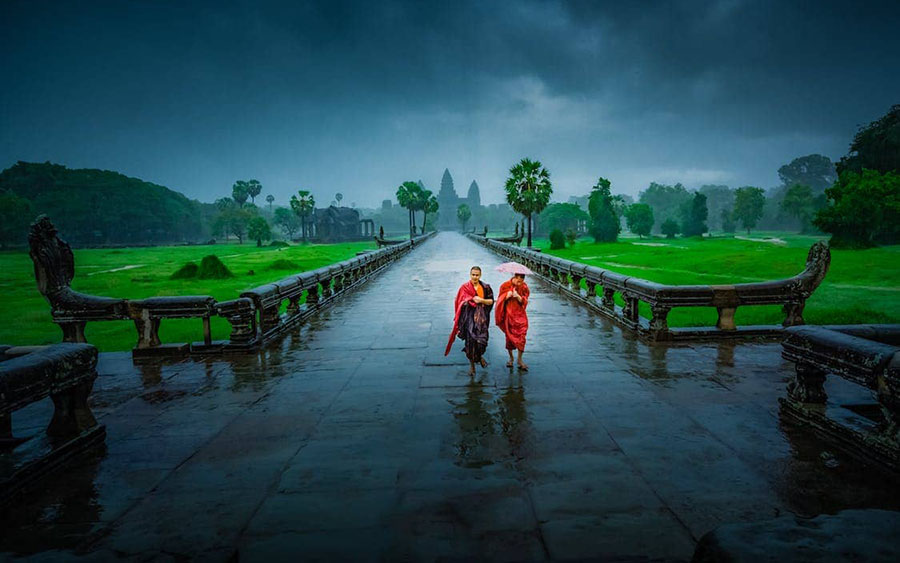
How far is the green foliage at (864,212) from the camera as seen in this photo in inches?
1489

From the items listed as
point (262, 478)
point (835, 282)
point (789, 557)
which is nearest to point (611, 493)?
point (789, 557)

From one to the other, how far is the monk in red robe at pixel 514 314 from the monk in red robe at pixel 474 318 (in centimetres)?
22

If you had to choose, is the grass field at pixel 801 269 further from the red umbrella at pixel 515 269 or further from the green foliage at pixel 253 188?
the green foliage at pixel 253 188

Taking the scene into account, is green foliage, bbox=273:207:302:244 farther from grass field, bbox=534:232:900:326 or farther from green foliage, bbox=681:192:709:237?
grass field, bbox=534:232:900:326

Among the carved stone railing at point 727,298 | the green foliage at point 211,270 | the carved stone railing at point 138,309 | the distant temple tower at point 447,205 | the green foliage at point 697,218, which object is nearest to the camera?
the carved stone railing at point 138,309

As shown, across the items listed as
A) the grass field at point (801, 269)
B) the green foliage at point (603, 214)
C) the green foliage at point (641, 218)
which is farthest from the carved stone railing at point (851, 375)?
the green foliage at point (641, 218)

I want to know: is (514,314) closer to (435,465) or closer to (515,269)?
(515,269)

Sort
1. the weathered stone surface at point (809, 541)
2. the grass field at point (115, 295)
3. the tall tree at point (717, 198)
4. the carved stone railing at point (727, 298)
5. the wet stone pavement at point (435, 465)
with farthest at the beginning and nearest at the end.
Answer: the tall tree at point (717, 198), the grass field at point (115, 295), the carved stone railing at point (727, 298), the wet stone pavement at point (435, 465), the weathered stone surface at point (809, 541)

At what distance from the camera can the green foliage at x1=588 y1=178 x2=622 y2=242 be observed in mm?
75562

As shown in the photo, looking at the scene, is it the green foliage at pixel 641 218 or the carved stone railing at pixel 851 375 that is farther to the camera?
the green foliage at pixel 641 218

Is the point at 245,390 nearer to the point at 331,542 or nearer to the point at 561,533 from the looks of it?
the point at 331,542

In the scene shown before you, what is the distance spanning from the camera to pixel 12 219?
54625 millimetres

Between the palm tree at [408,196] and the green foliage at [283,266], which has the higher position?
the palm tree at [408,196]

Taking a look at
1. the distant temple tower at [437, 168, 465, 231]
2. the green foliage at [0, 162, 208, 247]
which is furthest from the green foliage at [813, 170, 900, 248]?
the distant temple tower at [437, 168, 465, 231]
